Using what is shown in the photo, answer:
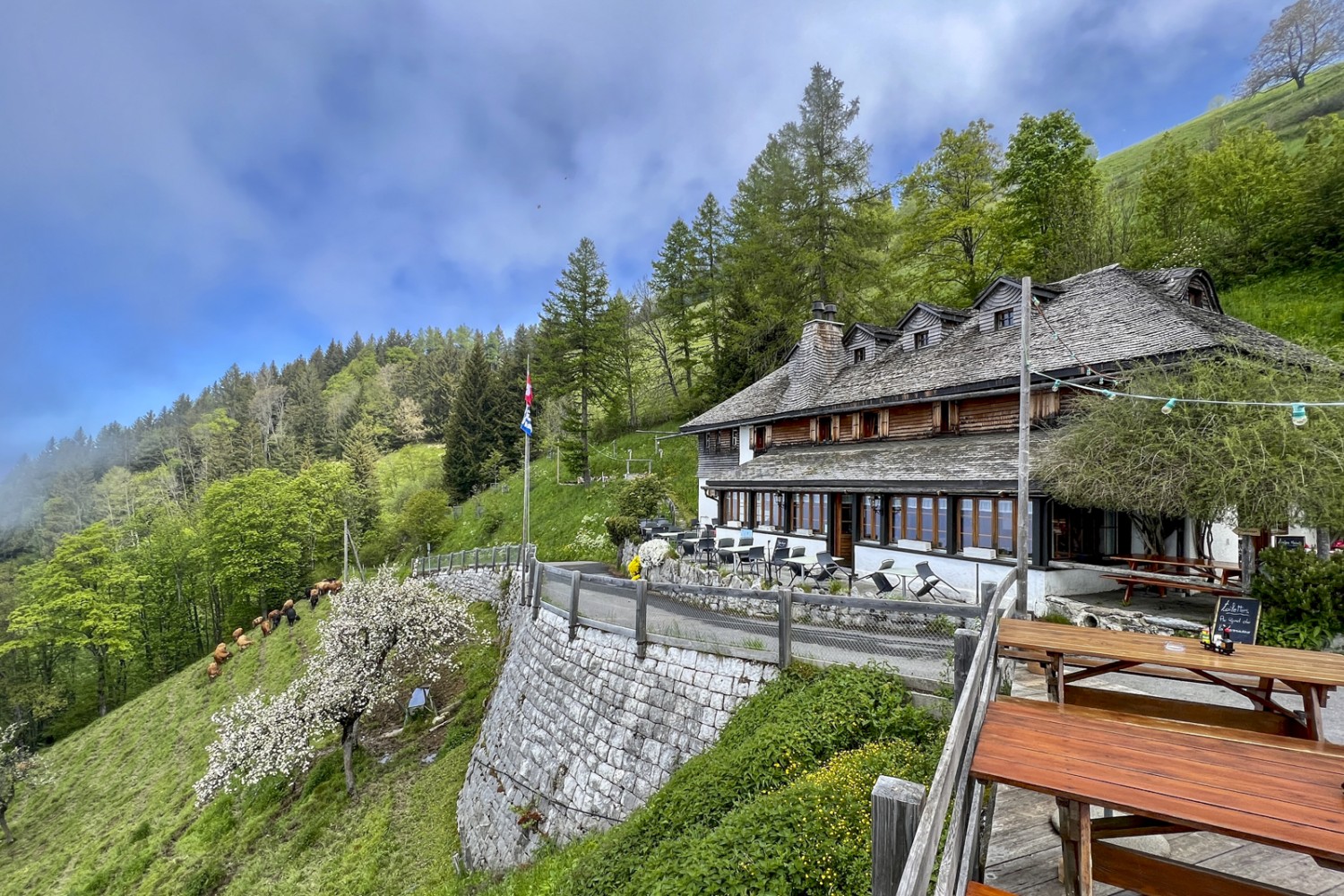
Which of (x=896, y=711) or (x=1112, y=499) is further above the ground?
(x=1112, y=499)

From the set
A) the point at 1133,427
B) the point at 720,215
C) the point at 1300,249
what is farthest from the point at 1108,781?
the point at 720,215

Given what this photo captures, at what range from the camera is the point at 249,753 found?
607 inches

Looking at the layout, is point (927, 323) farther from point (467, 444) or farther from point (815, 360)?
point (467, 444)

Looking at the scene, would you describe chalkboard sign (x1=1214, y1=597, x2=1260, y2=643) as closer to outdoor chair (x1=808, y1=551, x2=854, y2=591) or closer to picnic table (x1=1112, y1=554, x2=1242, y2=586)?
outdoor chair (x1=808, y1=551, x2=854, y2=591)

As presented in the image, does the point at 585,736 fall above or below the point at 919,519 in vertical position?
below

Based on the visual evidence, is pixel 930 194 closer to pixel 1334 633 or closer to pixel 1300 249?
pixel 1300 249

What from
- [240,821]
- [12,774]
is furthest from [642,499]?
[12,774]

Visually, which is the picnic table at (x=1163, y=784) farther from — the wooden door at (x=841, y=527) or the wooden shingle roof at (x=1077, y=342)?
the wooden door at (x=841, y=527)

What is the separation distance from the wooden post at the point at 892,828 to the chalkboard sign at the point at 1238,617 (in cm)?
429

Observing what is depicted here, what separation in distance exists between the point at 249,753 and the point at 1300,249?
145ft

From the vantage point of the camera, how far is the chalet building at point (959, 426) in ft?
44.9

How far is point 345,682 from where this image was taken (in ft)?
52.0

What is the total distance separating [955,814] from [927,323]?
2144cm

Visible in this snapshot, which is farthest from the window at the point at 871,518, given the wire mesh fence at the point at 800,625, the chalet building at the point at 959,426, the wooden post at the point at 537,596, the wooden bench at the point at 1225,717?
the wooden bench at the point at 1225,717
